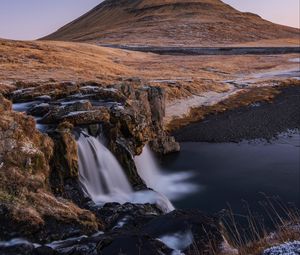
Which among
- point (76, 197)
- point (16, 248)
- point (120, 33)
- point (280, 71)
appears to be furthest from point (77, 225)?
point (120, 33)

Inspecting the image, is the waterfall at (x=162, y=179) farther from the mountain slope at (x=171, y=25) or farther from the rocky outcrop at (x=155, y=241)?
the mountain slope at (x=171, y=25)

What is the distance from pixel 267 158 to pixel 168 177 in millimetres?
6326

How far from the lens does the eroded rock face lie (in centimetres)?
1095

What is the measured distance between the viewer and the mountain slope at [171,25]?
113438mm

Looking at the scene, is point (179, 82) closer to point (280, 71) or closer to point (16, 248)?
point (280, 71)

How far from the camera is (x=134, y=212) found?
44.9 ft

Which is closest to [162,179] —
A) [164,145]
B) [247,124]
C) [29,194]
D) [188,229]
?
[164,145]

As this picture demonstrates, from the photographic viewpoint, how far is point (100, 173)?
17672 millimetres

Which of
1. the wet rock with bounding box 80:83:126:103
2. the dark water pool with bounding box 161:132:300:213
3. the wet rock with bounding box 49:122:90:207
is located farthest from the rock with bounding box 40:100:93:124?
the dark water pool with bounding box 161:132:300:213

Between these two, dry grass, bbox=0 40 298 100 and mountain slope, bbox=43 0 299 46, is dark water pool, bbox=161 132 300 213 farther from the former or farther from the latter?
mountain slope, bbox=43 0 299 46

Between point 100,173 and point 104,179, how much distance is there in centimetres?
32

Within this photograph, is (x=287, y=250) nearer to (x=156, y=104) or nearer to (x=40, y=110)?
(x=40, y=110)

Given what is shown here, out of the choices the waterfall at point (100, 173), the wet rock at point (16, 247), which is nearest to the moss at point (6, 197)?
the wet rock at point (16, 247)

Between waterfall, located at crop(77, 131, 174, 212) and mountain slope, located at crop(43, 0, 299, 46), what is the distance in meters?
85.4
